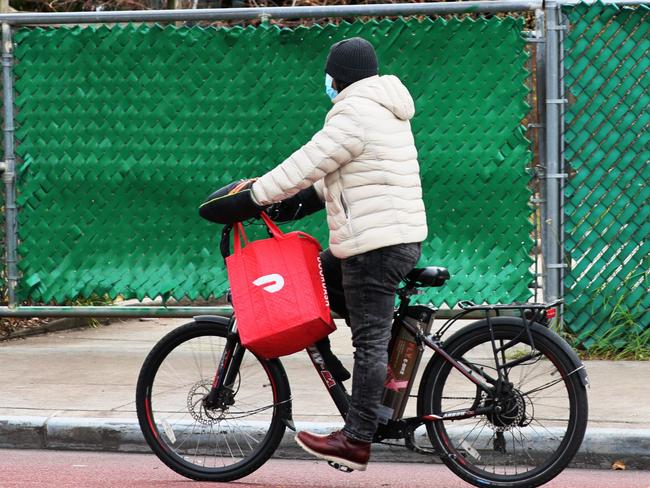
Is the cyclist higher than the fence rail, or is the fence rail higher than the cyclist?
the fence rail

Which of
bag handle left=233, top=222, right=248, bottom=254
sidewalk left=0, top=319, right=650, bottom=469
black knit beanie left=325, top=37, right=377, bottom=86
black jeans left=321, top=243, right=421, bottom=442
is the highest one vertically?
black knit beanie left=325, top=37, right=377, bottom=86

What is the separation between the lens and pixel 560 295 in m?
8.02

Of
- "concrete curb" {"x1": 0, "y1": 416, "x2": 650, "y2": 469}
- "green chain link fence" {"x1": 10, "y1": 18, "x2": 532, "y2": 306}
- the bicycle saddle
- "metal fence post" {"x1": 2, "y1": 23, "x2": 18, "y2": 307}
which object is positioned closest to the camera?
the bicycle saddle

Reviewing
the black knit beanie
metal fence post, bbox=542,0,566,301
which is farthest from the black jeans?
metal fence post, bbox=542,0,566,301

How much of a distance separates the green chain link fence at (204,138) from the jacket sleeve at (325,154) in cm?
283

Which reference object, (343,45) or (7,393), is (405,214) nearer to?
(343,45)

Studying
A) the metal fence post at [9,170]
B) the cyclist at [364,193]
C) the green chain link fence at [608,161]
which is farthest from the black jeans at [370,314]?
the metal fence post at [9,170]

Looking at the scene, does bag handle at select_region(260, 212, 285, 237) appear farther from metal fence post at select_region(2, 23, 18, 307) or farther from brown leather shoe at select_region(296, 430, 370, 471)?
metal fence post at select_region(2, 23, 18, 307)

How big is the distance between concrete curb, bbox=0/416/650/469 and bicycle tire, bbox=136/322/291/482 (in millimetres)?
702

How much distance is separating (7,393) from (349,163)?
10.3 feet

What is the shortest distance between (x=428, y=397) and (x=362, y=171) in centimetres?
100

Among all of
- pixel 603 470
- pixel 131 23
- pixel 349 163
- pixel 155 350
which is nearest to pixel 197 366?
pixel 155 350

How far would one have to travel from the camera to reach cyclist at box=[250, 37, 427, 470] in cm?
513

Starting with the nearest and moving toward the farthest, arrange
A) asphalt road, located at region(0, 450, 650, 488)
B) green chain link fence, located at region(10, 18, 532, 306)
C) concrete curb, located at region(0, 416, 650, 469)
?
asphalt road, located at region(0, 450, 650, 488), concrete curb, located at region(0, 416, 650, 469), green chain link fence, located at region(10, 18, 532, 306)
